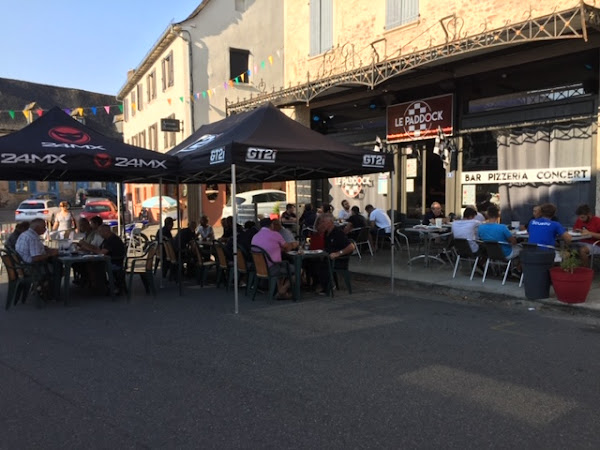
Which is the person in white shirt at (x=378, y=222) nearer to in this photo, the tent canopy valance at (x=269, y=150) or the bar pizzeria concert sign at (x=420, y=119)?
the bar pizzeria concert sign at (x=420, y=119)

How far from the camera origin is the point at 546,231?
7832 mm

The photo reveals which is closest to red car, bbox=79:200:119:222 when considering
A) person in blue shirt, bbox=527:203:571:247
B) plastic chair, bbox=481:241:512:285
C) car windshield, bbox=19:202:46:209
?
car windshield, bbox=19:202:46:209

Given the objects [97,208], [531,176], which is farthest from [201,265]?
[97,208]

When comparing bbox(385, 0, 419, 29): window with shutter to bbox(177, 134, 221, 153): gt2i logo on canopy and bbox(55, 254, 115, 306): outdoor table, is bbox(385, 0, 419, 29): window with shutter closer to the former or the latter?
bbox(177, 134, 221, 153): gt2i logo on canopy

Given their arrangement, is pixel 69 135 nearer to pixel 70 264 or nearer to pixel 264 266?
pixel 70 264

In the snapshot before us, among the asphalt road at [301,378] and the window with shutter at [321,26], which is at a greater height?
the window with shutter at [321,26]

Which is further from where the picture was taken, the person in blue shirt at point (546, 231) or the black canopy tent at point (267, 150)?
the person in blue shirt at point (546, 231)

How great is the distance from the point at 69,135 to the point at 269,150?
3.38m

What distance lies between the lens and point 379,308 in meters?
7.12

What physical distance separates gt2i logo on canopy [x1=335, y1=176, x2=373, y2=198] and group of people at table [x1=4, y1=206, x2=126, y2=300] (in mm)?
7612

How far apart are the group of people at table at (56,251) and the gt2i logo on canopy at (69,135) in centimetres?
134

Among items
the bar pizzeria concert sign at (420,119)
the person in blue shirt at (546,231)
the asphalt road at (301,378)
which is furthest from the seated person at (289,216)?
the person in blue shirt at (546,231)

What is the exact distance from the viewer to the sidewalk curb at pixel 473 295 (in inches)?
261

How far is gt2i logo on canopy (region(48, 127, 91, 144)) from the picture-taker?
25.6ft
